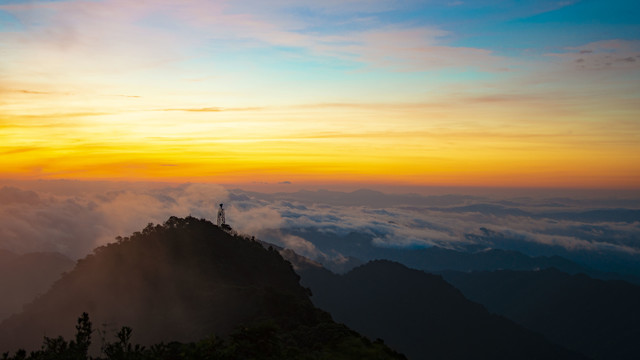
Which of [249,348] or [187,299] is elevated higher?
[249,348]

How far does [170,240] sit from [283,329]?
4582 cm

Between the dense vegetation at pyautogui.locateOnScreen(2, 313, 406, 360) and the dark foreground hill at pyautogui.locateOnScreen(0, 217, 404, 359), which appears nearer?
the dense vegetation at pyautogui.locateOnScreen(2, 313, 406, 360)

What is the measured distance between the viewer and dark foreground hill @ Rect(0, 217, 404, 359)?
48.9 meters

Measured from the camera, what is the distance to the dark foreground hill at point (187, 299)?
48.9 m

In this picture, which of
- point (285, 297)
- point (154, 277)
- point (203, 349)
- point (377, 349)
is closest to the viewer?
point (203, 349)

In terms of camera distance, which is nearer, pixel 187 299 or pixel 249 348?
pixel 249 348

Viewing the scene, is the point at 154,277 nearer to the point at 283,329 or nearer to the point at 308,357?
the point at 283,329

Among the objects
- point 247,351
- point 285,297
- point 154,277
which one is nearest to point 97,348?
point 154,277

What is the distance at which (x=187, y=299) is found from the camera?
69938 millimetres

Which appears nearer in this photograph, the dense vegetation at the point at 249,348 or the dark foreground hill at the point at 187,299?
the dense vegetation at the point at 249,348

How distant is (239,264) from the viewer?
288 ft

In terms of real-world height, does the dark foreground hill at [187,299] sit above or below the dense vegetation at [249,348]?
below

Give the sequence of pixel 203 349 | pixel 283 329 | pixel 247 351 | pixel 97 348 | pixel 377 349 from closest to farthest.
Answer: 1. pixel 203 349
2. pixel 247 351
3. pixel 377 349
4. pixel 283 329
5. pixel 97 348

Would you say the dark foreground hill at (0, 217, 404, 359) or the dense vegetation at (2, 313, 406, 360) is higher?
the dense vegetation at (2, 313, 406, 360)
